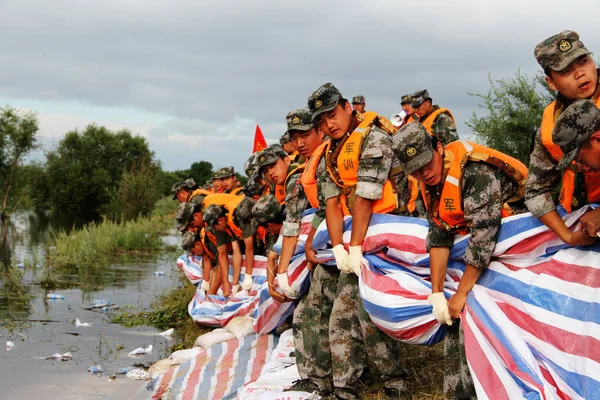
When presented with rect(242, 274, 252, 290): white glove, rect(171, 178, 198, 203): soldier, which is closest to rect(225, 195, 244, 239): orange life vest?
rect(242, 274, 252, 290): white glove

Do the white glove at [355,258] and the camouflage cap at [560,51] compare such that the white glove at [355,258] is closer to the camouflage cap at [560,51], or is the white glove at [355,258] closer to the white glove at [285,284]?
the white glove at [285,284]

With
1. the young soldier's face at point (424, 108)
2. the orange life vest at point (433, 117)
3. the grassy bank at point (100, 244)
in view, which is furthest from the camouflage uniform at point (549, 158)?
the grassy bank at point (100, 244)

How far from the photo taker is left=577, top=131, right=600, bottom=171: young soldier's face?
3.12 m

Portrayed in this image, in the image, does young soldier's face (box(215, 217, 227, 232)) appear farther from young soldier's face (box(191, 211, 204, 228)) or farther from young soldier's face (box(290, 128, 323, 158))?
young soldier's face (box(290, 128, 323, 158))

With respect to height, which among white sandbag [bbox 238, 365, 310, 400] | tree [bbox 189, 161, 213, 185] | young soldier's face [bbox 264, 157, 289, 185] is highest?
tree [bbox 189, 161, 213, 185]

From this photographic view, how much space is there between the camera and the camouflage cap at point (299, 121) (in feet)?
19.5

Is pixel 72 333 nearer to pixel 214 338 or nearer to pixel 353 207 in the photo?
pixel 214 338

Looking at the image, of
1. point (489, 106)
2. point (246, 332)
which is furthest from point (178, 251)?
point (246, 332)

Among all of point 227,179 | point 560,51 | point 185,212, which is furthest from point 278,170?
point 227,179

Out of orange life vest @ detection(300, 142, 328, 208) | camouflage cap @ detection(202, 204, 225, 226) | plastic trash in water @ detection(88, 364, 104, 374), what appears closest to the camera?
orange life vest @ detection(300, 142, 328, 208)

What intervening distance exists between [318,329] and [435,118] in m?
3.76

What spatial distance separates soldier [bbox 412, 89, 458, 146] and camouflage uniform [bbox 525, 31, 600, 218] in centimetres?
464

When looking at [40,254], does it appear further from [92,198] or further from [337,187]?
[92,198]

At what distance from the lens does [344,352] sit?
16.6 feet
